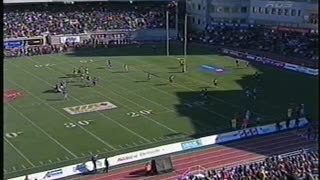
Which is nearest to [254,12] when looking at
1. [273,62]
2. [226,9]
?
[226,9]

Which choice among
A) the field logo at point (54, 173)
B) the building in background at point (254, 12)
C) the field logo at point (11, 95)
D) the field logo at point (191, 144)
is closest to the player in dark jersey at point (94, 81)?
the field logo at point (11, 95)

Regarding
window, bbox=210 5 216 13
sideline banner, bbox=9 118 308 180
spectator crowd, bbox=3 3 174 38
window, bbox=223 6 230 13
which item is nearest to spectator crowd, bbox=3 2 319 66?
spectator crowd, bbox=3 3 174 38

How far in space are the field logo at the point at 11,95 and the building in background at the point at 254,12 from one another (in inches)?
1352

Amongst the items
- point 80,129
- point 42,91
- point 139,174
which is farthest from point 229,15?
point 139,174

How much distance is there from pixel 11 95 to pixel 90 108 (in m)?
7.48

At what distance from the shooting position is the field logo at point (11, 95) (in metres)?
38.5

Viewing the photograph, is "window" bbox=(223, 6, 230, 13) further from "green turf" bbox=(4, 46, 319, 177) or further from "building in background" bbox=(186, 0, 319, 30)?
"green turf" bbox=(4, 46, 319, 177)

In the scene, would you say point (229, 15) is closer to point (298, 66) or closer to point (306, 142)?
point (298, 66)

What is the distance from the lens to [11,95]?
3984 cm

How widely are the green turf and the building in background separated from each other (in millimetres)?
13952

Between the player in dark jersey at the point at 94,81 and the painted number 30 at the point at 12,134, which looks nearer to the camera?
the painted number 30 at the point at 12,134

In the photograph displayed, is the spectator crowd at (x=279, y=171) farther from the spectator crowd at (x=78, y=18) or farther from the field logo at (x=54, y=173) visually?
the spectator crowd at (x=78, y=18)

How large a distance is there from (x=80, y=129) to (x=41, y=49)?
3231 centimetres

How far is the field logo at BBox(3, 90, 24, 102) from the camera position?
1515 inches
